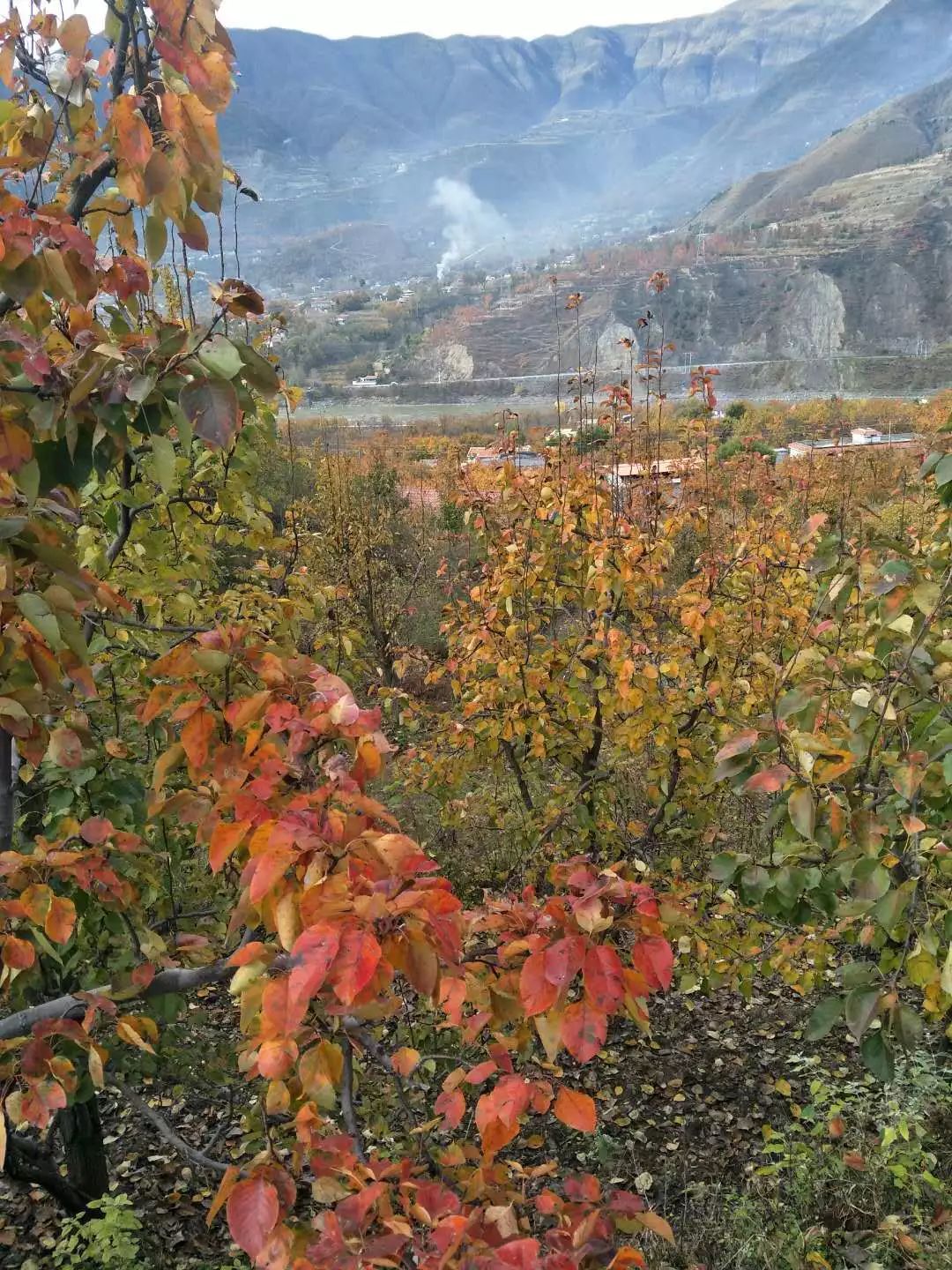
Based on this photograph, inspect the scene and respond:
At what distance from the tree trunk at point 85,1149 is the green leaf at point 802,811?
2.95 m

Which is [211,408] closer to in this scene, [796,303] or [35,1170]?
[35,1170]

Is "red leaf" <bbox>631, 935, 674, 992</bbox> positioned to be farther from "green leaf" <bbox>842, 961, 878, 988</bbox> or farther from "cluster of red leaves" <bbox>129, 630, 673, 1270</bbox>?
"green leaf" <bbox>842, 961, 878, 988</bbox>

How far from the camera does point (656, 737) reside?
386 cm

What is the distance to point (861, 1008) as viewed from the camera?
1.59 metres

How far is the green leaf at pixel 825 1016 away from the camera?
67.2 inches

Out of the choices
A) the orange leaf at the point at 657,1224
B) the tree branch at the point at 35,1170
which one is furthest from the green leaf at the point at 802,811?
the tree branch at the point at 35,1170

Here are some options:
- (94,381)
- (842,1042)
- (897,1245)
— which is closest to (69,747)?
(94,381)

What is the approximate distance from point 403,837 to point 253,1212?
53cm

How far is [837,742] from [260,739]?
184 cm

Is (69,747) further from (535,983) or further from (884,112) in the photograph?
(884,112)

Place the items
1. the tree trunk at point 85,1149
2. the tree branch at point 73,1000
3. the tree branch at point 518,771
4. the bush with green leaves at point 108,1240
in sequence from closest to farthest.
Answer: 1. the tree branch at point 73,1000
2. the bush with green leaves at point 108,1240
3. the tree trunk at point 85,1149
4. the tree branch at point 518,771

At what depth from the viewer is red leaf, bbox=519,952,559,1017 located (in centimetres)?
119

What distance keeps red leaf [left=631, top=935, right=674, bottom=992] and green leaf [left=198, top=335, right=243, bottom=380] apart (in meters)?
1.02

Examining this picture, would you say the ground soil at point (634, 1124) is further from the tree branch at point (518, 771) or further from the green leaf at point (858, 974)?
the green leaf at point (858, 974)
